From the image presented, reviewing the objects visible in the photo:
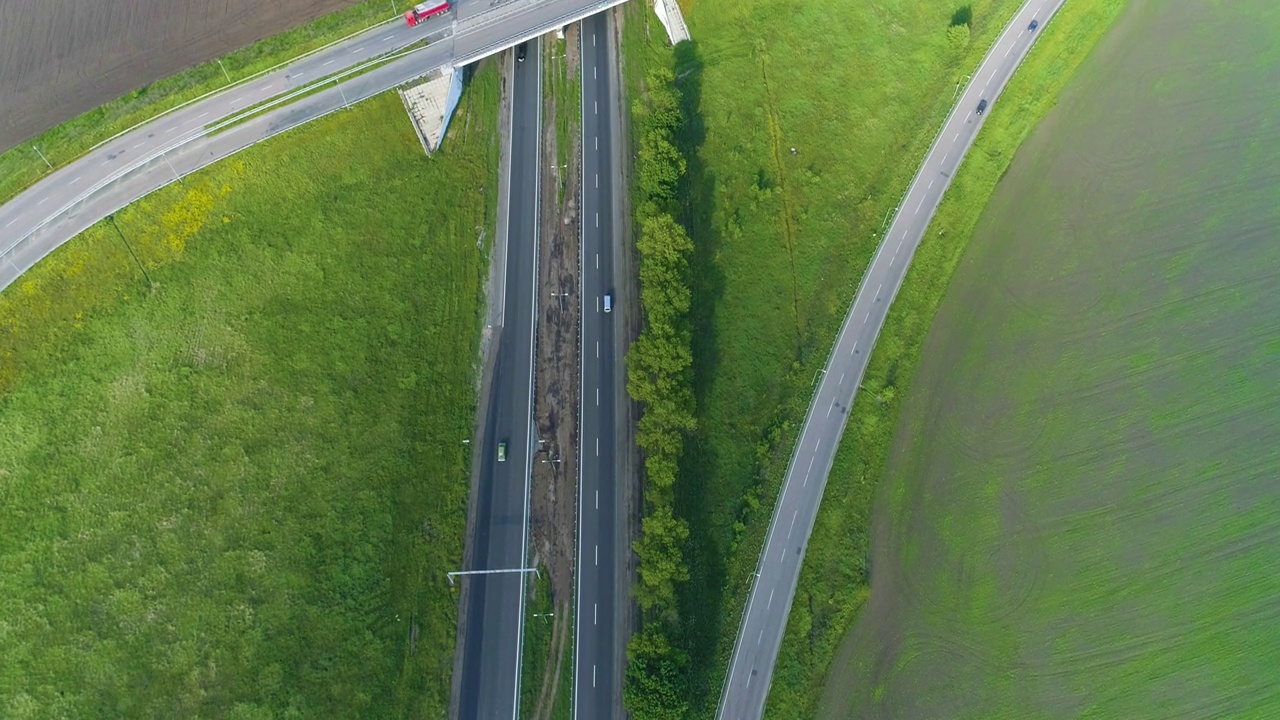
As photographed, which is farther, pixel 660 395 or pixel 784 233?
pixel 784 233

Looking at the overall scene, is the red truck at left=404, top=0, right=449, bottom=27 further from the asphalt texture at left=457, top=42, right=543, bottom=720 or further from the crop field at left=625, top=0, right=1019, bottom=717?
the crop field at left=625, top=0, right=1019, bottom=717

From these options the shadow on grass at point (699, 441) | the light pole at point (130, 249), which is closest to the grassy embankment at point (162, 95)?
the light pole at point (130, 249)

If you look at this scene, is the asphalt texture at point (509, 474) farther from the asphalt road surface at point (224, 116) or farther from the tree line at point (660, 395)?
the tree line at point (660, 395)

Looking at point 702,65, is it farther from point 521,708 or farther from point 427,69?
point 521,708

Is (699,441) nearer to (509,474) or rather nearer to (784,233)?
(509,474)

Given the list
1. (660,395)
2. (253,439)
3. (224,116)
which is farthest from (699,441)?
(224,116)

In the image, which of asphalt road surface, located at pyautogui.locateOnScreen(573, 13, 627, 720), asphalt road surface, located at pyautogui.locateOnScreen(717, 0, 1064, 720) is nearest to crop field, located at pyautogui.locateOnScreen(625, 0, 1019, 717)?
asphalt road surface, located at pyautogui.locateOnScreen(717, 0, 1064, 720)
